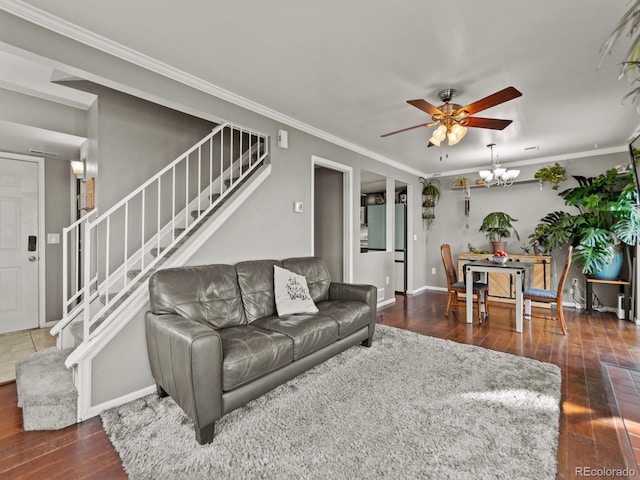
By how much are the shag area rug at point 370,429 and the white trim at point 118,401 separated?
0.06 metres

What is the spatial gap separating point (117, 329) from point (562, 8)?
11.6 feet

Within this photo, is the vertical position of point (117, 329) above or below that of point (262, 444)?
above

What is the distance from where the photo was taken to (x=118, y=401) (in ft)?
7.19

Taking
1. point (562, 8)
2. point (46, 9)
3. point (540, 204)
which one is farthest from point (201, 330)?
point (540, 204)

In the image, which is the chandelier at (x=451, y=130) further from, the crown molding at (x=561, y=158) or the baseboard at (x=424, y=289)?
the baseboard at (x=424, y=289)

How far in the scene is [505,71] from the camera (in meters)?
2.55

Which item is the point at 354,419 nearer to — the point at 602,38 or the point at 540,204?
the point at 602,38

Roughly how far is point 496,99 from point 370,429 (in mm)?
2496

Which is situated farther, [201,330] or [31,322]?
[31,322]

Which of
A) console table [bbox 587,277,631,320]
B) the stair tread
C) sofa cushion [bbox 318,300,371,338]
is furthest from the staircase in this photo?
console table [bbox 587,277,631,320]

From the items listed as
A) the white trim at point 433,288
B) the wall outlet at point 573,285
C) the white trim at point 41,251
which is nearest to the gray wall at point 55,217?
the white trim at point 41,251

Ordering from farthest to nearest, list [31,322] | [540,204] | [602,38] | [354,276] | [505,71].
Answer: [540,204], [354,276], [31,322], [505,71], [602,38]

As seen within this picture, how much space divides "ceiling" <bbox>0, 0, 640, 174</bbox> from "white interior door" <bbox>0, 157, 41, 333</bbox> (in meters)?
2.77

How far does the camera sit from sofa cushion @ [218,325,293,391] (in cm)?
189
